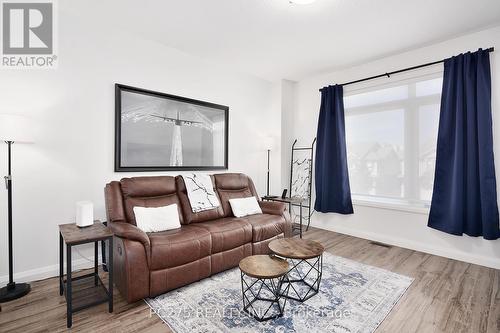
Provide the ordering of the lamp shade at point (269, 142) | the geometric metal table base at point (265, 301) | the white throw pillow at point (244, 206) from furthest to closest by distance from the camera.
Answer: the lamp shade at point (269, 142)
the white throw pillow at point (244, 206)
the geometric metal table base at point (265, 301)

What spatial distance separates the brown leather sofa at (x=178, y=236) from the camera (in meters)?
2.05

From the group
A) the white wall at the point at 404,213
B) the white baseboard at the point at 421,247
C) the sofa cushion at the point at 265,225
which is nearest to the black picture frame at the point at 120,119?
the sofa cushion at the point at 265,225

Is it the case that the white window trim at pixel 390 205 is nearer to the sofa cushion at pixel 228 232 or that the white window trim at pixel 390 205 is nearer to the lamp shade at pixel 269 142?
the lamp shade at pixel 269 142

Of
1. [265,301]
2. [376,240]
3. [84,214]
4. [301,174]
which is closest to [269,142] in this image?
[301,174]

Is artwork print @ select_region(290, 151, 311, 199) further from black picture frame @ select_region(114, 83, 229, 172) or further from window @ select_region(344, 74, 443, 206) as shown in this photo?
black picture frame @ select_region(114, 83, 229, 172)

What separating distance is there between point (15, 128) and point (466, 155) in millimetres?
4531

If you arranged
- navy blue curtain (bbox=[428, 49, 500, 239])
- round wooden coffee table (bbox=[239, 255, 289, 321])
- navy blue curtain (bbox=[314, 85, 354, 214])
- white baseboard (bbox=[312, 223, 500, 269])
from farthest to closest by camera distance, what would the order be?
navy blue curtain (bbox=[314, 85, 354, 214]) < white baseboard (bbox=[312, 223, 500, 269]) < navy blue curtain (bbox=[428, 49, 500, 239]) < round wooden coffee table (bbox=[239, 255, 289, 321])

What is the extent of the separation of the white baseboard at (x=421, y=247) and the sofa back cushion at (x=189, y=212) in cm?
221

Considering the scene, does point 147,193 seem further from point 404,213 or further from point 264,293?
point 404,213

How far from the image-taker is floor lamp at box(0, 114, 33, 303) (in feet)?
6.61

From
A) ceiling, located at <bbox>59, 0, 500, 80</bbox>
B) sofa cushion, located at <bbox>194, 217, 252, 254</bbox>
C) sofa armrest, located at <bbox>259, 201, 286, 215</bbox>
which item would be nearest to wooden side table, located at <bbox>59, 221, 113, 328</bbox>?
sofa cushion, located at <bbox>194, 217, 252, 254</bbox>

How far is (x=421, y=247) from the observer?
3344mm

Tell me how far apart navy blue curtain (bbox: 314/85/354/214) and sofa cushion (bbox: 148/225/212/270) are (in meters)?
2.41

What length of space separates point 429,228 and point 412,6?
263 cm
